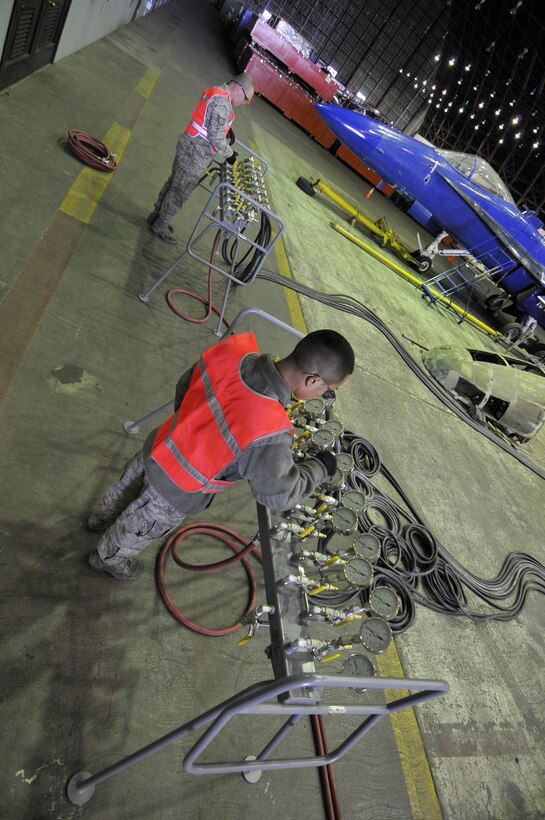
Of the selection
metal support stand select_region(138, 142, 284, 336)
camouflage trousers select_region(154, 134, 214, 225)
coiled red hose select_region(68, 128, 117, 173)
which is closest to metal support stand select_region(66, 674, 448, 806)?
metal support stand select_region(138, 142, 284, 336)

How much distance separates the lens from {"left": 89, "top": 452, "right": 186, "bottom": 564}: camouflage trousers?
2006 mm

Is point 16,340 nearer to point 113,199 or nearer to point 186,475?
point 186,475

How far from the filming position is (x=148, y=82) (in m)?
8.41

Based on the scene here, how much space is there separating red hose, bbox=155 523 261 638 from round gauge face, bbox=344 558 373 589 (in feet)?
1.93

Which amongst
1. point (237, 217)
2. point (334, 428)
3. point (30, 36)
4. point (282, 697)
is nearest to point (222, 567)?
point (334, 428)

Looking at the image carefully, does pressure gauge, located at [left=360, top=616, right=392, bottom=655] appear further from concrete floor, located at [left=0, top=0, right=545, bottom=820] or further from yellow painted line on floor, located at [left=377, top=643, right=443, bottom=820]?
yellow painted line on floor, located at [left=377, top=643, right=443, bottom=820]

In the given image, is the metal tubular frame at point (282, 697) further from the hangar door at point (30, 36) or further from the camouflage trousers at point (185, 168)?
the hangar door at point (30, 36)

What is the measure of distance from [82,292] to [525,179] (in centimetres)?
2567

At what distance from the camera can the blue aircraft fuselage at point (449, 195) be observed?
10719 mm

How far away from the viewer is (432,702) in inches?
121

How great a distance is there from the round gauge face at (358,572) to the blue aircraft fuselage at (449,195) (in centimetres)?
1126

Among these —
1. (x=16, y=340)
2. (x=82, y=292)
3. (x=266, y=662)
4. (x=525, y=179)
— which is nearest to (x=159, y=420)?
(x=16, y=340)

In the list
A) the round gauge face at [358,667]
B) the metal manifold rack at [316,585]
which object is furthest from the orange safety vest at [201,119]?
the round gauge face at [358,667]

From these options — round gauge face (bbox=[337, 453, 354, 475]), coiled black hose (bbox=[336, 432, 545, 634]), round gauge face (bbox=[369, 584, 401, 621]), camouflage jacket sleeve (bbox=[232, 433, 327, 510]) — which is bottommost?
coiled black hose (bbox=[336, 432, 545, 634])
